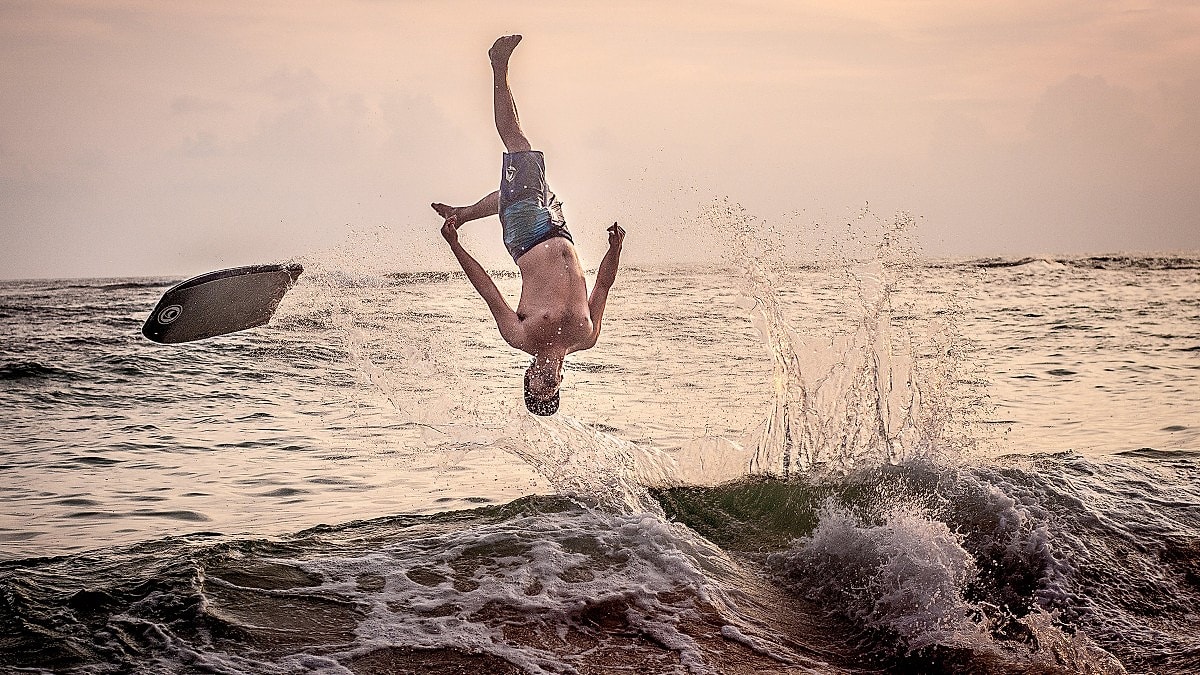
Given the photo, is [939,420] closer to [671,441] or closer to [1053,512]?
[1053,512]

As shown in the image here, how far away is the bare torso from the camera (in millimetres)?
7004

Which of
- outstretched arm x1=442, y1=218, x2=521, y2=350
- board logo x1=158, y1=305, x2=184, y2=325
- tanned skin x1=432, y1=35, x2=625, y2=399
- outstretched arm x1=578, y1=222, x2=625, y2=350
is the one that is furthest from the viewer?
board logo x1=158, y1=305, x2=184, y2=325

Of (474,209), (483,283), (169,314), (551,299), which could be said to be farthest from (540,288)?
(169,314)

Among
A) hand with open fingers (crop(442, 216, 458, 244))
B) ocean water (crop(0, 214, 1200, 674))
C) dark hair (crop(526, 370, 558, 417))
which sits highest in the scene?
hand with open fingers (crop(442, 216, 458, 244))

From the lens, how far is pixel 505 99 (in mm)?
7258

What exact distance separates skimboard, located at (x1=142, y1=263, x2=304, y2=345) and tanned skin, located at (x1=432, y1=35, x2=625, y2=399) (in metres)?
2.49

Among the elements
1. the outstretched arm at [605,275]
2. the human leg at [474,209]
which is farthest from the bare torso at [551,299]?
the human leg at [474,209]

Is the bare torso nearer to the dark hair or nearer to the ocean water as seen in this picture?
the dark hair

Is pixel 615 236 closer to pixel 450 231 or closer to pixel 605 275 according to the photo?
pixel 605 275

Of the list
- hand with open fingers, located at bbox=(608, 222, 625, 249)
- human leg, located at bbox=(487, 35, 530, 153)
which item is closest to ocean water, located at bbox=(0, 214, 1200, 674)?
hand with open fingers, located at bbox=(608, 222, 625, 249)

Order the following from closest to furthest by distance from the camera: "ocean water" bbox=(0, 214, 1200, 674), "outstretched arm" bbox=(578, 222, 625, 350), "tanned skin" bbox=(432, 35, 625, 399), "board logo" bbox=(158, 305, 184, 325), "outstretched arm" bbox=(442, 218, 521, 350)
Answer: "ocean water" bbox=(0, 214, 1200, 674), "outstretched arm" bbox=(442, 218, 521, 350), "tanned skin" bbox=(432, 35, 625, 399), "outstretched arm" bbox=(578, 222, 625, 350), "board logo" bbox=(158, 305, 184, 325)

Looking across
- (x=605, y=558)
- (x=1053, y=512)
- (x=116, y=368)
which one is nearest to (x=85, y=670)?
(x=605, y=558)

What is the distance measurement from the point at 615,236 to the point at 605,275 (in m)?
0.32

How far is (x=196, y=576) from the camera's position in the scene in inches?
237
